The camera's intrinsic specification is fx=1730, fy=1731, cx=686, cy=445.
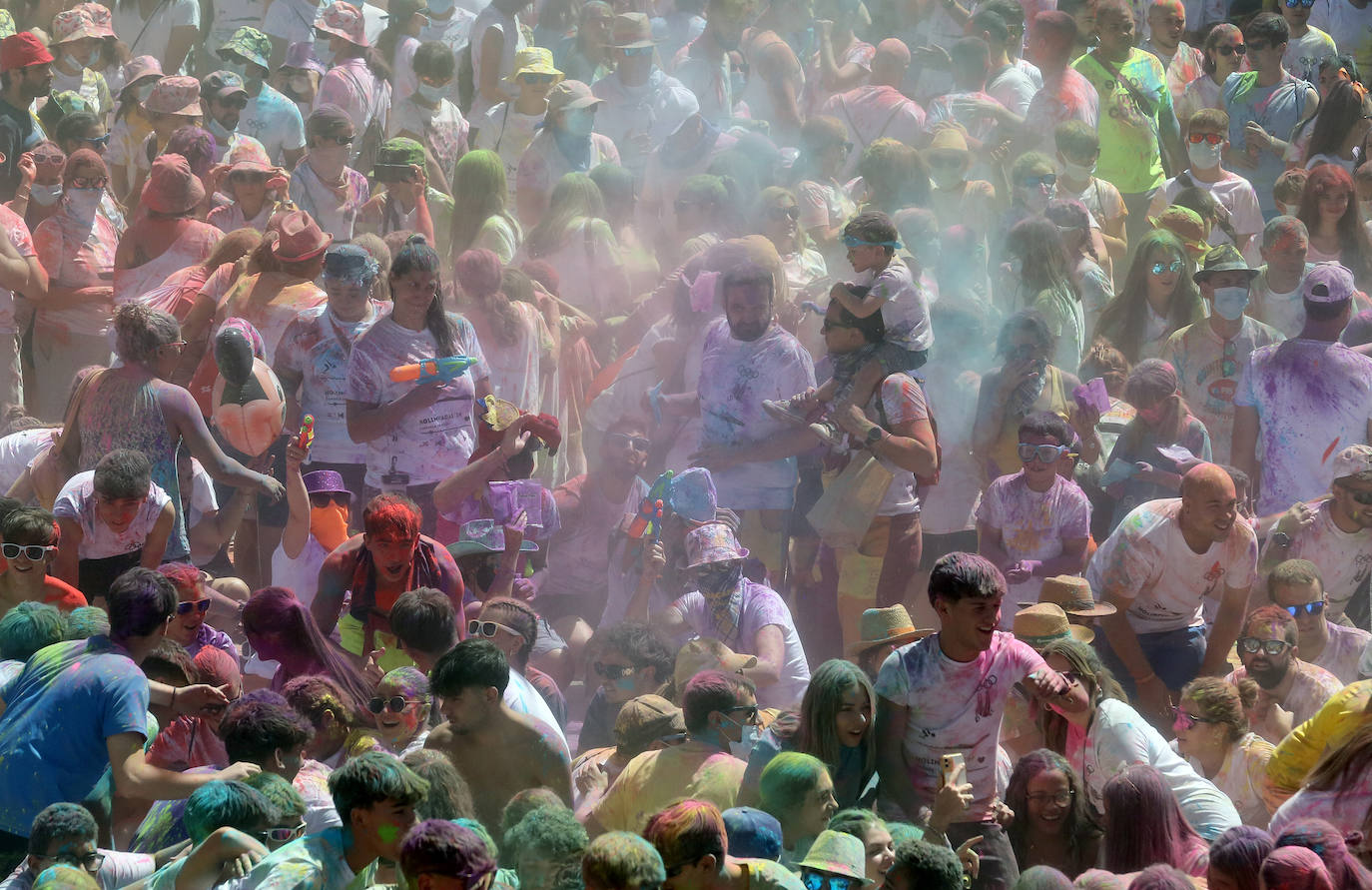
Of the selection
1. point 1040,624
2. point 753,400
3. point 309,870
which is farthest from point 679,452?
point 309,870

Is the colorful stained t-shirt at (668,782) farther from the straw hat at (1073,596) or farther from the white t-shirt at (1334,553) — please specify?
the white t-shirt at (1334,553)

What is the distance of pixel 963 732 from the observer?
15.6 ft

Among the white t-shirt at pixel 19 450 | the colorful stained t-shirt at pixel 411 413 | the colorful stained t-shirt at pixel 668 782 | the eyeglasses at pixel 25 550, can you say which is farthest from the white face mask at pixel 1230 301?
the eyeglasses at pixel 25 550

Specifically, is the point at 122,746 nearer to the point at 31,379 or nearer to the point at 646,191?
the point at 31,379

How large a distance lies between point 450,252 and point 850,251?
2821mm

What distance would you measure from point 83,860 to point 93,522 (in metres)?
2.23

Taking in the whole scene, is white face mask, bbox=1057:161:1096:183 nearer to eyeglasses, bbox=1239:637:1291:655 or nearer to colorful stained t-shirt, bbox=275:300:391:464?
eyeglasses, bbox=1239:637:1291:655

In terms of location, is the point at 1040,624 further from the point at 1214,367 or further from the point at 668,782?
the point at 1214,367

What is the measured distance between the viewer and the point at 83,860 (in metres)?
4.20

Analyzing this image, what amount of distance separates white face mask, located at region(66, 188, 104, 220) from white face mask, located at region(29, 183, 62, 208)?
23cm

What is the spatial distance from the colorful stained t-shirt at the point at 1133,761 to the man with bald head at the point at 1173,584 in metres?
1.26

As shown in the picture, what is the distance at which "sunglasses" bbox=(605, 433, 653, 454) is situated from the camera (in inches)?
294

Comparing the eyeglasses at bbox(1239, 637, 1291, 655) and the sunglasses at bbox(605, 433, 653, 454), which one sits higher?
the eyeglasses at bbox(1239, 637, 1291, 655)

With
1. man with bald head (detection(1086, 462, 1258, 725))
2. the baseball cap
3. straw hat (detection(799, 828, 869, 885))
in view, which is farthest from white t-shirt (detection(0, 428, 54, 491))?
the baseball cap
